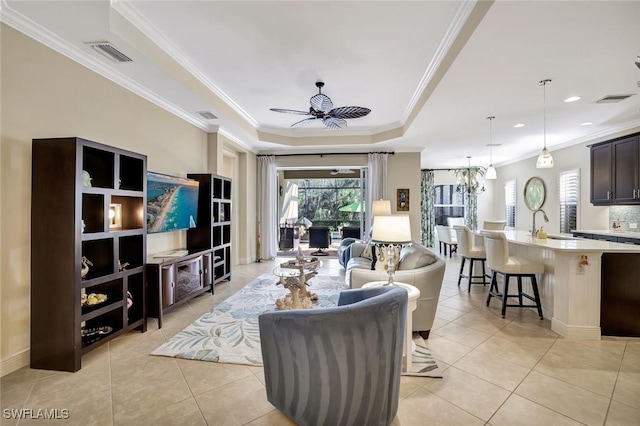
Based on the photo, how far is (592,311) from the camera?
2973 millimetres

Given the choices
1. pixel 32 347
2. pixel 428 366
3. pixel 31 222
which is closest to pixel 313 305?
pixel 428 366

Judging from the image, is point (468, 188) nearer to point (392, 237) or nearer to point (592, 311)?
point (592, 311)

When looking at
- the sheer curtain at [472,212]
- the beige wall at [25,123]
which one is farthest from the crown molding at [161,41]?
the sheer curtain at [472,212]

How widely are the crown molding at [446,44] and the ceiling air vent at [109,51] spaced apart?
310 centimetres

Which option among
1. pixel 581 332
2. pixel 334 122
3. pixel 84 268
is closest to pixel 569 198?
pixel 581 332

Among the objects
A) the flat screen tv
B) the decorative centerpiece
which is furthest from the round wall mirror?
the flat screen tv

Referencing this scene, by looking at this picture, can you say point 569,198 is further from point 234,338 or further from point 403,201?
point 234,338

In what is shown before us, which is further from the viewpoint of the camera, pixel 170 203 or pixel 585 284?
pixel 170 203

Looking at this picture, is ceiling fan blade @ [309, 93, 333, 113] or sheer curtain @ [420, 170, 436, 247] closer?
ceiling fan blade @ [309, 93, 333, 113]

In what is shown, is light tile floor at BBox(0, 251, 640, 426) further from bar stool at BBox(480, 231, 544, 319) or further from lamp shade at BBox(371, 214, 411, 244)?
lamp shade at BBox(371, 214, 411, 244)

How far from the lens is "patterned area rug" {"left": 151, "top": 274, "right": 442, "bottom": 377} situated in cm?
256

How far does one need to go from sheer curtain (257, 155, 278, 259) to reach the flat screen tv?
2.79m

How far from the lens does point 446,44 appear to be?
294 centimetres

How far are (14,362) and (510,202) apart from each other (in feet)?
33.9
